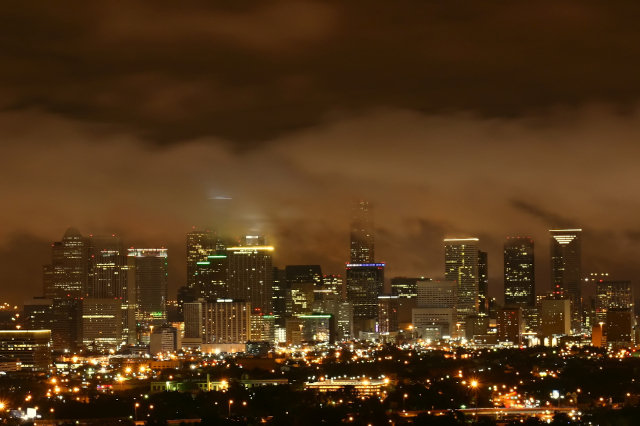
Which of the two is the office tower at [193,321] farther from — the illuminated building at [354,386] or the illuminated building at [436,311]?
the illuminated building at [354,386]

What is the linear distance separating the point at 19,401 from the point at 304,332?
65.7 meters

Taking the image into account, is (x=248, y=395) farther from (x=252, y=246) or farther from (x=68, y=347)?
(x=252, y=246)

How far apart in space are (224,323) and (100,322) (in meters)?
10.7

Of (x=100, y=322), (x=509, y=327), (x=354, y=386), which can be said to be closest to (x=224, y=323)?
(x=100, y=322)

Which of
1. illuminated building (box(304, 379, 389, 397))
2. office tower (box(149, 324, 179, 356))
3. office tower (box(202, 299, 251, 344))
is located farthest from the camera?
office tower (box(202, 299, 251, 344))

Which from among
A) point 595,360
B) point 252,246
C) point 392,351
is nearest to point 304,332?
point 252,246

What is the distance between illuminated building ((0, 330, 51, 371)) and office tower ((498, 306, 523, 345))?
148ft

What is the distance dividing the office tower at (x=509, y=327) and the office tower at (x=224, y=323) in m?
22.2

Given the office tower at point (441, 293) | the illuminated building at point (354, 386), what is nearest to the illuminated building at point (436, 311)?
the office tower at point (441, 293)

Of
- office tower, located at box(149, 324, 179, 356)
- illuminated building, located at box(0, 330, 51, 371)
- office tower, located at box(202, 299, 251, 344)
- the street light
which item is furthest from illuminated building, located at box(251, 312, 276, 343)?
the street light

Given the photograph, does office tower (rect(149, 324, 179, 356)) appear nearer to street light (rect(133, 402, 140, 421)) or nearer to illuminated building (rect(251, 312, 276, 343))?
illuminated building (rect(251, 312, 276, 343))

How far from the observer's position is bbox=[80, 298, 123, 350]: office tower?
339 feet

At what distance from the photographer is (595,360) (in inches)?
2911

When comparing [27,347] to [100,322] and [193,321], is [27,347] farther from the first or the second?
[100,322]
